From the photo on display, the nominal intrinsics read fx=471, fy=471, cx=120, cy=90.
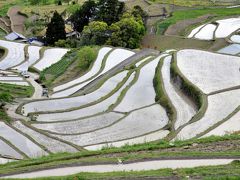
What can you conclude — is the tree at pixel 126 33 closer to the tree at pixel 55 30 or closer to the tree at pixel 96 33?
the tree at pixel 96 33

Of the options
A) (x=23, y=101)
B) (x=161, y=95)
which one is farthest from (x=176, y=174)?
(x=23, y=101)

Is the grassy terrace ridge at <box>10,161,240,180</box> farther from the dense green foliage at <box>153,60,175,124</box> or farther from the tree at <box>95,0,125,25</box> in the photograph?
the tree at <box>95,0,125,25</box>

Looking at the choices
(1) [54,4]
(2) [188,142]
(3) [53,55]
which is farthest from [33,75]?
(1) [54,4]

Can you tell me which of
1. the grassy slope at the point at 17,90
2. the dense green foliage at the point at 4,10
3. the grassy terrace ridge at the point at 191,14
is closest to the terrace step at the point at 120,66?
the grassy slope at the point at 17,90

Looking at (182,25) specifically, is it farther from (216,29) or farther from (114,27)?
(114,27)

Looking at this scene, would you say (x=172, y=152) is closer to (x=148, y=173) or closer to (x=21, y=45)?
(x=148, y=173)

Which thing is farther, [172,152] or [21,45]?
[21,45]
